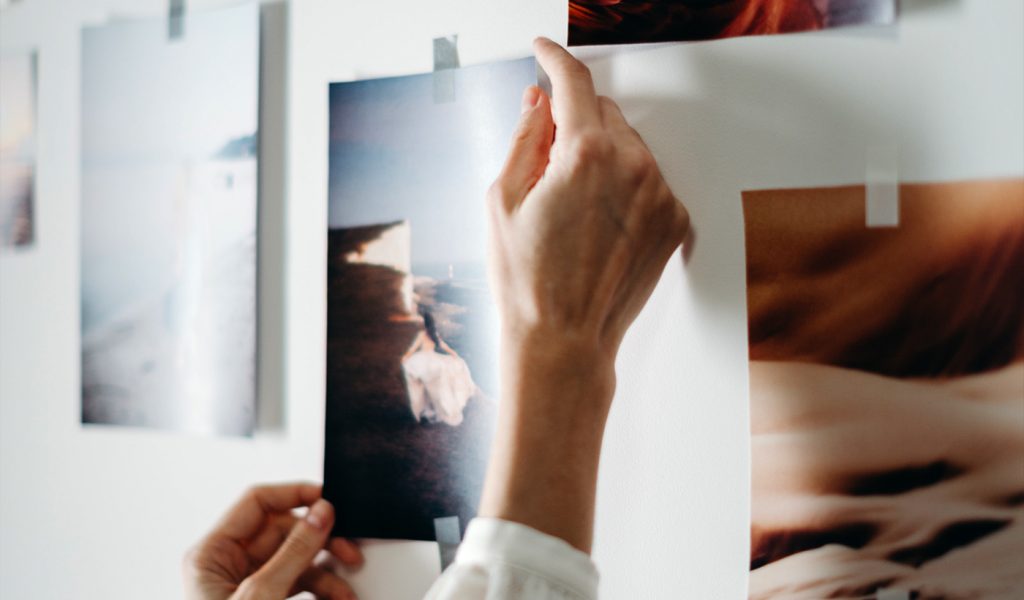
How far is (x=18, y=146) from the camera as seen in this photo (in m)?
0.84

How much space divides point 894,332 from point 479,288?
345 mm

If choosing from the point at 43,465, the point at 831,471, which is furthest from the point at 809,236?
the point at 43,465

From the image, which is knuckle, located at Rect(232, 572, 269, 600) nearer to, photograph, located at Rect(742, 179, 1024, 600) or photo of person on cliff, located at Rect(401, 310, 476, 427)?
photo of person on cliff, located at Rect(401, 310, 476, 427)

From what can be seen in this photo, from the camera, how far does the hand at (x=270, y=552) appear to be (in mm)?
641

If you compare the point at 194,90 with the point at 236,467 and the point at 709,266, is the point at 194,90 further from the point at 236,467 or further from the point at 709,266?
the point at 709,266

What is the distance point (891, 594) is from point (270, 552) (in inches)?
22.7

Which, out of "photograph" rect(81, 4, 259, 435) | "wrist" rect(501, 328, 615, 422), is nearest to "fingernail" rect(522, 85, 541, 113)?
"wrist" rect(501, 328, 615, 422)

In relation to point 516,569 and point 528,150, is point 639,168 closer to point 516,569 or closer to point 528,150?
point 528,150

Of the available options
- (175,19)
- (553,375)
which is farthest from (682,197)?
(175,19)

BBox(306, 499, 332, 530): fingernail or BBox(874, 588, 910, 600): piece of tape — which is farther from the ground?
BBox(306, 499, 332, 530): fingernail

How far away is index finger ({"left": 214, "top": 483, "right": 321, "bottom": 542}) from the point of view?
67cm

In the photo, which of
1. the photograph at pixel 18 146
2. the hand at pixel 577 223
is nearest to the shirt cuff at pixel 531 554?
the hand at pixel 577 223

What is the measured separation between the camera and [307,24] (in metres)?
0.68

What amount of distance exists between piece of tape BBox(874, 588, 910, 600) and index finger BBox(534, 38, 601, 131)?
0.43 meters
